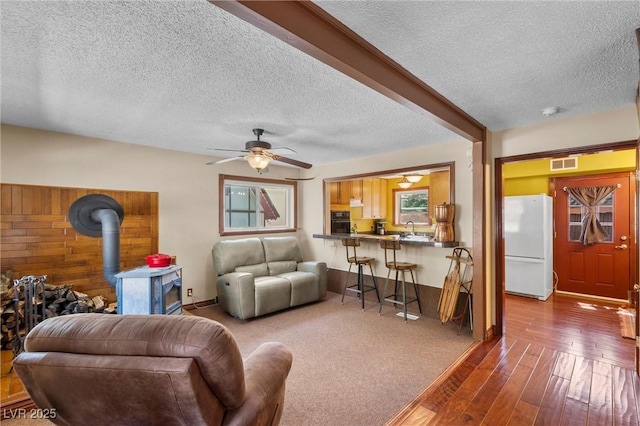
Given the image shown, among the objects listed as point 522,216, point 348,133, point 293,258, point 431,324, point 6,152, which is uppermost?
point 348,133

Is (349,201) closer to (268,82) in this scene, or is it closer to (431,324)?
(431,324)

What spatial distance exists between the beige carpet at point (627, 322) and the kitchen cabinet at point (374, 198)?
4.07 metres

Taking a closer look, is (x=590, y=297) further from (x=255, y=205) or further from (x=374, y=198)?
(x=255, y=205)

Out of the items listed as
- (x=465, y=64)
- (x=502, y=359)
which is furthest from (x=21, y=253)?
(x=502, y=359)

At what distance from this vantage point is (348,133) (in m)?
3.46

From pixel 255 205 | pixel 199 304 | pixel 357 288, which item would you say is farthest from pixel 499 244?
pixel 199 304

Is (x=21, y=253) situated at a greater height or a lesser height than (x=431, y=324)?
greater

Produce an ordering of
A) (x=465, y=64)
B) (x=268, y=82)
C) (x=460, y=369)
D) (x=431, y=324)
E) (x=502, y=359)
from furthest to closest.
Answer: (x=431, y=324)
(x=502, y=359)
(x=460, y=369)
(x=268, y=82)
(x=465, y=64)

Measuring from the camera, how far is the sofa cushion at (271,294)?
386cm

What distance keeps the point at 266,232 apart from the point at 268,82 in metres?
3.42

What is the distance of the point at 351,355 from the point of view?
288cm

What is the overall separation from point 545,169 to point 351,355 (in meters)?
4.67

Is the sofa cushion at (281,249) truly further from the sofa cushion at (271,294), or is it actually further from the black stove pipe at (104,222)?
the black stove pipe at (104,222)

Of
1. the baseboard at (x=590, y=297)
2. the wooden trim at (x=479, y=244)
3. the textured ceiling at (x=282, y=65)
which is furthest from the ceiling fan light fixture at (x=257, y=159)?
the baseboard at (x=590, y=297)
